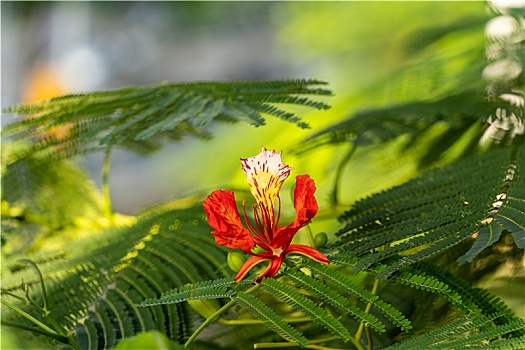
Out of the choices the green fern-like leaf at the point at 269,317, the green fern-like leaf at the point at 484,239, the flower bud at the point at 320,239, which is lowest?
the green fern-like leaf at the point at 269,317

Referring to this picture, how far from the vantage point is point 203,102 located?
15.9 inches

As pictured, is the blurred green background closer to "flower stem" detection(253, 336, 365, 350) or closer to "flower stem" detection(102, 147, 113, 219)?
"flower stem" detection(102, 147, 113, 219)

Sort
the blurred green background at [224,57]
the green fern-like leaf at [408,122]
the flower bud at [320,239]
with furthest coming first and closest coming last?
the blurred green background at [224,57] < the green fern-like leaf at [408,122] < the flower bud at [320,239]

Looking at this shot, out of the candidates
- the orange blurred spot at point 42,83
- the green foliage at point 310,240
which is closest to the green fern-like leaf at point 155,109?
the green foliage at point 310,240

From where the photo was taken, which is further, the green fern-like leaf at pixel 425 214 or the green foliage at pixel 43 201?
the green foliage at pixel 43 201

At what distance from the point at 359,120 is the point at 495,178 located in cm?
17

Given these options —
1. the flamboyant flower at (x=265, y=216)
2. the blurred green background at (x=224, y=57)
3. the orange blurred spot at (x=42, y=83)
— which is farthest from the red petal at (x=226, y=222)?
the orange blurred spot at (x=42, y=83)

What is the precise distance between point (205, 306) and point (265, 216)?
2.2 inches

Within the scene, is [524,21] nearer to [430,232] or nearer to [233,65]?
[430,232]

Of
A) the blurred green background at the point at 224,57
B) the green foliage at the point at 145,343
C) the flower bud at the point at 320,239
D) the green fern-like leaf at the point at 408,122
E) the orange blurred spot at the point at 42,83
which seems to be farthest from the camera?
the orange blurred spot at the point at 42,83

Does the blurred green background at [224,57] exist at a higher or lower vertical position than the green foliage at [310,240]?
higher

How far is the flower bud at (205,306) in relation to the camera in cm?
30

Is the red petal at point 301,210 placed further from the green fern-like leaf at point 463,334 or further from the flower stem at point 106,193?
the flower stem at point 106,193

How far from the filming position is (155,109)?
40cm
